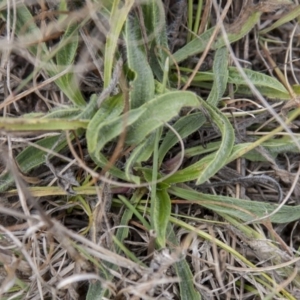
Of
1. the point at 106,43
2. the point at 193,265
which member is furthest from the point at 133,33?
the point at 193,265

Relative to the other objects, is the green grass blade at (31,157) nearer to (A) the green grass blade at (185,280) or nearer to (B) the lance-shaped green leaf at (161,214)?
(B) the lance-shaped green leaf at (161,214)

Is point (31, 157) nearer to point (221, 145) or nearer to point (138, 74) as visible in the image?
point (138, 74)

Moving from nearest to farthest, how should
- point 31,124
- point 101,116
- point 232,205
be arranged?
point 31,124
point 101,116
point 232,205

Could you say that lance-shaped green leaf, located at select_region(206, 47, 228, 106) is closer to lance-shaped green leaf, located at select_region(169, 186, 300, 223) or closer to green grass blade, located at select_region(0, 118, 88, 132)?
lance-shaped green leaf, located at select_region(169, 186, 300, 223)

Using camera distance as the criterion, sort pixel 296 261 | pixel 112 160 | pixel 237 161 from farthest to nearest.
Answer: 1. pixel 237 161
2. pixel 296 261
3. pixel 112 160

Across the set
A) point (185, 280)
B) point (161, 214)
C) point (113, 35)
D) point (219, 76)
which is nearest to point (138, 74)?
point (113, 35)

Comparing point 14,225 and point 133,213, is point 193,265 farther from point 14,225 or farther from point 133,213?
point 14,225

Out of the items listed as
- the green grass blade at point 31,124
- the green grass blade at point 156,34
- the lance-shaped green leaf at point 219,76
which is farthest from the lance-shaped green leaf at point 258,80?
the green grass blade at point 31,124
